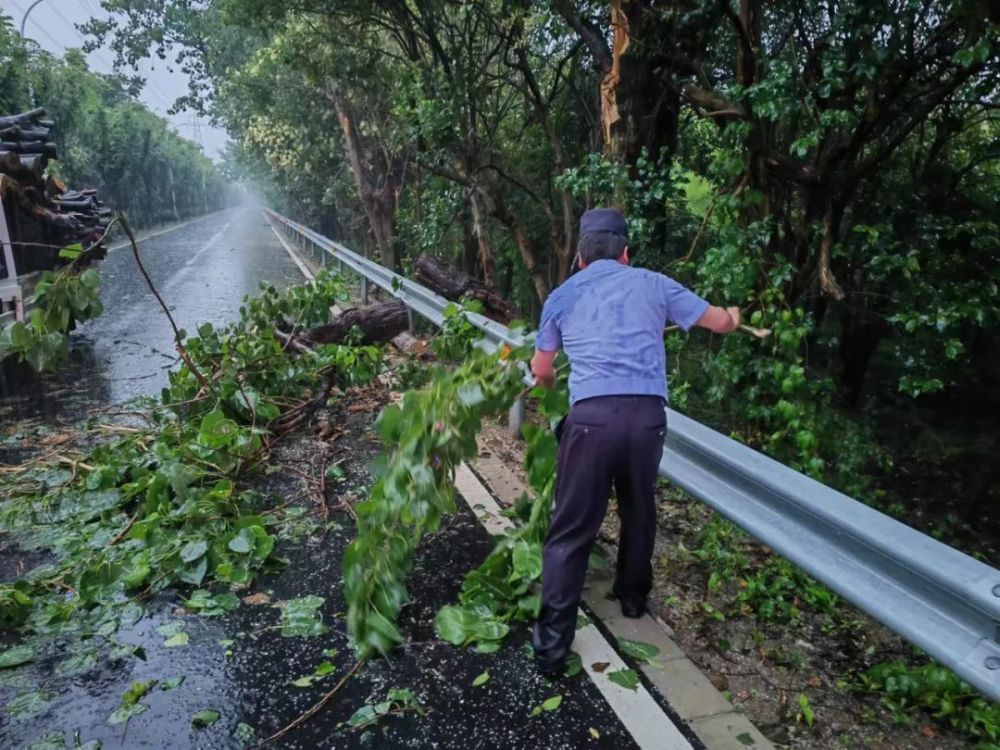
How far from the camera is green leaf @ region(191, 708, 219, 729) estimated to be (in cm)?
263

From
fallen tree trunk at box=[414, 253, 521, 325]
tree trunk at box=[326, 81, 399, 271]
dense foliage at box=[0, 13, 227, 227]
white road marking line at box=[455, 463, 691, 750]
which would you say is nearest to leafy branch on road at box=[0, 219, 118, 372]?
fallen tree trunk at box=[414, 253, 521, 325]

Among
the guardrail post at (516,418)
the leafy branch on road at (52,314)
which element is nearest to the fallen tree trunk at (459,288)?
the guardrail post at (516,418)

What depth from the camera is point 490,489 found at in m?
4.66

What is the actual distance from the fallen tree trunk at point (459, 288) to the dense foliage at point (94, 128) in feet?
48.8

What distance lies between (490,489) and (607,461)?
6.15 feet

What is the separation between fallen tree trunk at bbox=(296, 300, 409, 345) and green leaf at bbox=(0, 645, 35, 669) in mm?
4233

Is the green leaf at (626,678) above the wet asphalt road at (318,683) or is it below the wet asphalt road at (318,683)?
above

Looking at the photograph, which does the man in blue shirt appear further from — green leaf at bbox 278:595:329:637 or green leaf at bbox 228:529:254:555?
green leaf at bbox 228:529:254:555

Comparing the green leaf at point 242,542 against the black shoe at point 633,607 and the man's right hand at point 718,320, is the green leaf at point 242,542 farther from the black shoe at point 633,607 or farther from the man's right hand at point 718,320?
the man's right hand at point 718,320

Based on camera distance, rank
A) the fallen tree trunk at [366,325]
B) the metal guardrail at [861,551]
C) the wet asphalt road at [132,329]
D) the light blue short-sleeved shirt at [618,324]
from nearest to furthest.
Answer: the metal guardrail at [861,551] < the light blue short-sleeved shirt at [618,324] < the wet asphalt road at [132,329] < the fallen tree trunk at [366,325]

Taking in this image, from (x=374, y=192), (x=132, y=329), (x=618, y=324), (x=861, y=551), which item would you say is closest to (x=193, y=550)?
(x=618, y=324)

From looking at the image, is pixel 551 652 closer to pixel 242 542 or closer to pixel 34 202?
pixel 242 542

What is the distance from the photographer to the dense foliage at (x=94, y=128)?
20.5 m

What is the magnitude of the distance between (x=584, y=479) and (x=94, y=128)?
3621 centimetres
